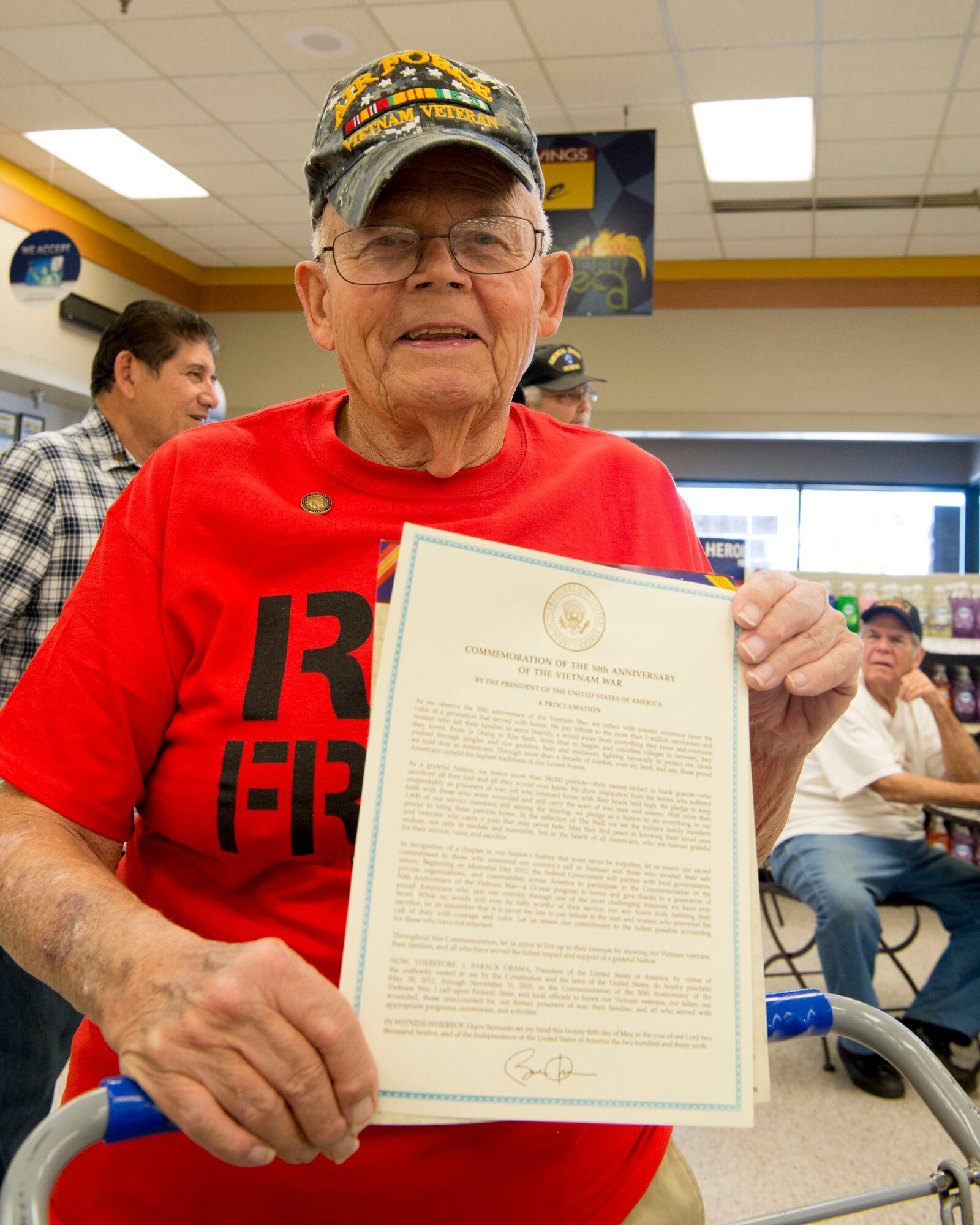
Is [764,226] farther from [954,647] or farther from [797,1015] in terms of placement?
[797,1015]

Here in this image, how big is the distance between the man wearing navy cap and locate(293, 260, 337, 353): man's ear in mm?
2952

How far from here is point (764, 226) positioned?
23.4ft

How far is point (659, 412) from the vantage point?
8070 millimetres

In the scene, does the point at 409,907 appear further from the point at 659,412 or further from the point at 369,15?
the point at 659,412

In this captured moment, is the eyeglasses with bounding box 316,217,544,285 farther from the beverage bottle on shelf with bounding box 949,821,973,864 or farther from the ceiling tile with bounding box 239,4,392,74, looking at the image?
the ceiling tile with bounding box 239,4,392,74

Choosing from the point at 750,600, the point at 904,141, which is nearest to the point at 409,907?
the point at 750,600

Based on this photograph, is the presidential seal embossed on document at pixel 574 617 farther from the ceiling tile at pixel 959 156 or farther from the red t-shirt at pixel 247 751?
the ceiling tile at pixel 959 156

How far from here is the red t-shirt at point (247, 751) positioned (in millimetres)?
831

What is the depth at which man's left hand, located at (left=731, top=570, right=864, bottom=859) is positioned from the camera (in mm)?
762

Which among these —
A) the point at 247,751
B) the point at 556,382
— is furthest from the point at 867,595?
the point at 247,751

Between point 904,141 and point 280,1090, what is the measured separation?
6587 mm

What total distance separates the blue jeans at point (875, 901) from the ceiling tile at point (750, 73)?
153 inches

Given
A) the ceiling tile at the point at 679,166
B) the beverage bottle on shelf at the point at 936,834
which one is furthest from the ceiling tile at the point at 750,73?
the beverage bottle on shelf at the point at 936,834

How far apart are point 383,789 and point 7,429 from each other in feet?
24.3
